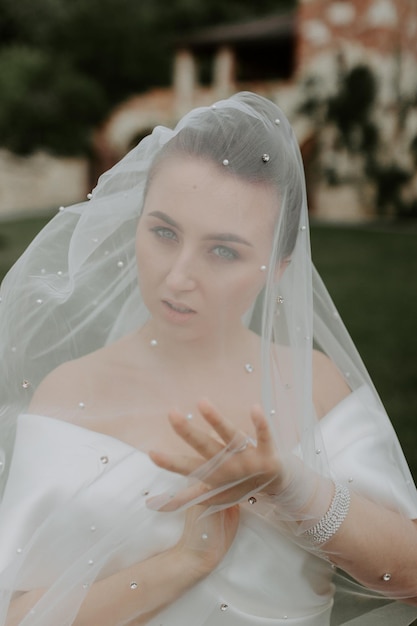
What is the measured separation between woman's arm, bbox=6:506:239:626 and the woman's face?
0.34 meters

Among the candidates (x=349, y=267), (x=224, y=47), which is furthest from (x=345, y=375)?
(x=224, y=47)

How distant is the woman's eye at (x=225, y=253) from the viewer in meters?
1.38

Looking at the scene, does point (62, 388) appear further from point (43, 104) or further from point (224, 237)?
point (43, 104)

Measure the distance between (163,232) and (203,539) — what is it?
512 millimetres

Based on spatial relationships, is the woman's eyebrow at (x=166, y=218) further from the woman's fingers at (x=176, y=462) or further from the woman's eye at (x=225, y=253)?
the woman's fingers at (x=176, y=462)

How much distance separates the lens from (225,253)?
1390mm

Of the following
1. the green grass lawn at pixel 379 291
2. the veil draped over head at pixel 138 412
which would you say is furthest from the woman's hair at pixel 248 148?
the green grass lawn at pixel 379 291

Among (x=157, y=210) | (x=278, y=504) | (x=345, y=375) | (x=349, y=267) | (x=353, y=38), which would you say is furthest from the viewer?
(x=353, y=38)

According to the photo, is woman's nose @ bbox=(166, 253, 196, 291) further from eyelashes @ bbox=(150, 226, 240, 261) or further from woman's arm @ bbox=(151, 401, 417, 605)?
woman's arm @ bbox=(151, 401, 417, 605)

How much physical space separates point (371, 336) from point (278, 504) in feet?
19.0

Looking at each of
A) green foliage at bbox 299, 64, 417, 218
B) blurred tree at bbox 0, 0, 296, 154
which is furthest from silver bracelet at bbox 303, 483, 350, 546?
blurred tree at bbox 0, 0, 296, 154

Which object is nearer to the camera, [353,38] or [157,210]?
[157,210]

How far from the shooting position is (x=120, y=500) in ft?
4.47

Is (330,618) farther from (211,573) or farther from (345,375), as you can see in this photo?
(345,375)
